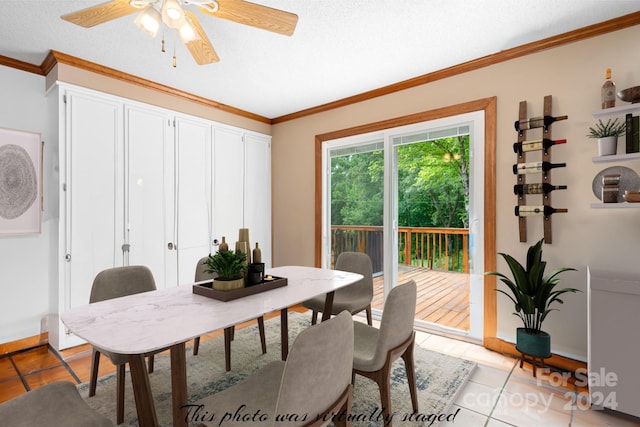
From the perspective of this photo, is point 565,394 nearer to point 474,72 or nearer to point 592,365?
point 592,365

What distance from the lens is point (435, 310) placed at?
11.4 feet

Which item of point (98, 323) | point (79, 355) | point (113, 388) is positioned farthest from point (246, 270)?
point (79, 355)

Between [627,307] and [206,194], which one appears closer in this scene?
[627,307]

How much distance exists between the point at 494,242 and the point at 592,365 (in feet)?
3.55

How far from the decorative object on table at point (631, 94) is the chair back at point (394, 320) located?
6.08 feet

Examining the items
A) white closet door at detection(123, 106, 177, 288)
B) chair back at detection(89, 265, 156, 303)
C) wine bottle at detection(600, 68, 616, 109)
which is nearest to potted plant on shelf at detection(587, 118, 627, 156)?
wine bottle at detection(600, 68, 616, 109)

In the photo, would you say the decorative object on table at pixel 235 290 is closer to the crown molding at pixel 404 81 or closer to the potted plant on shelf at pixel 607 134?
the potted plant on shelf at pixel 607 134

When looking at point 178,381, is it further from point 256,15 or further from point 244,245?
point 256,15

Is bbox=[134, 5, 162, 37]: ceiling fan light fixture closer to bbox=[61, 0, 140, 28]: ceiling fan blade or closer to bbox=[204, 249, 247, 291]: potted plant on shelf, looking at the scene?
bbox=[61, 0, 140, 28]: ceiling fan blade

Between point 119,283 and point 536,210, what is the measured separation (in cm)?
307

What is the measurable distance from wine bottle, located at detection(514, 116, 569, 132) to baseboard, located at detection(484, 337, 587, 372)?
1789 mm

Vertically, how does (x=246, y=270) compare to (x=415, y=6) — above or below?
below

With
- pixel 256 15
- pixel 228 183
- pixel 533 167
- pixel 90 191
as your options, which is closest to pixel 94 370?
pixel 90 191

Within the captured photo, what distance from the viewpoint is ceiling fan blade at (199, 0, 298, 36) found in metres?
1.63
